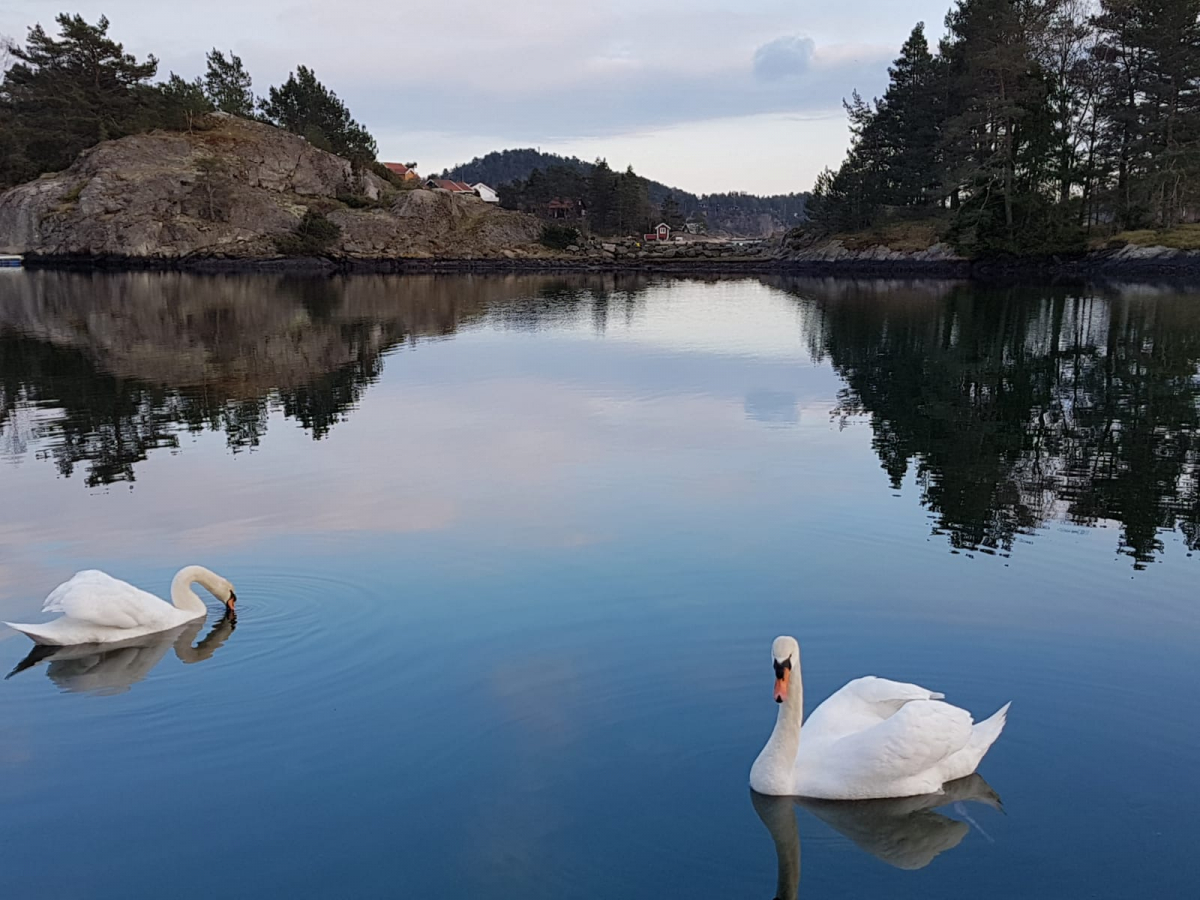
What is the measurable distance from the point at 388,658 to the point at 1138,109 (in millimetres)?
75968

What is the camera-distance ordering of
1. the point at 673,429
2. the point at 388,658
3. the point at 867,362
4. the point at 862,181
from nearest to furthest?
the point at 388,658 → the point at 673,429 → the point at 867,362 → the point at 862,181

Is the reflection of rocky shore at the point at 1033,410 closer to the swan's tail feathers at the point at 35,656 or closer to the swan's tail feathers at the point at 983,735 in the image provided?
the swan's tail feathers at the point at 983,735

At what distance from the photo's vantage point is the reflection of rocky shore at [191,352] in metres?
20.4

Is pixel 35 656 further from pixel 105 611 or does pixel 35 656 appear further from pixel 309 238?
pixel 309 238

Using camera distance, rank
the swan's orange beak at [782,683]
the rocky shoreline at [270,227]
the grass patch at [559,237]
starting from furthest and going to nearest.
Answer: the grass patch at [559,237] → the rocky shoreline at [270,227] → the swan's orange beak at [782,683]

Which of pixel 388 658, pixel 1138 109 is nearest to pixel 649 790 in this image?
pixel 388 658

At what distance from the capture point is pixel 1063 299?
51594 mm

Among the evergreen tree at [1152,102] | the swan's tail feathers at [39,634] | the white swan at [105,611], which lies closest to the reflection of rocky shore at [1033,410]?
the white swan at [105,611]

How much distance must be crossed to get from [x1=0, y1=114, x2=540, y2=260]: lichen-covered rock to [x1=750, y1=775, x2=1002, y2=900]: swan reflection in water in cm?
10151

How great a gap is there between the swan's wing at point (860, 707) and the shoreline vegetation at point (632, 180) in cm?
6884

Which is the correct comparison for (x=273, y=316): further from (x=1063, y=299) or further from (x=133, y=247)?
(x=133, y=247)

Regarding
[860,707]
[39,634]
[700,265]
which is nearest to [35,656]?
[39,634]

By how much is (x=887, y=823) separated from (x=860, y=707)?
890 mm

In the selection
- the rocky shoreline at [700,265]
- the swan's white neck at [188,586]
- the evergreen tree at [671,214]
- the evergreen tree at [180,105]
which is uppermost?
the evergreen tree at [180,105]
